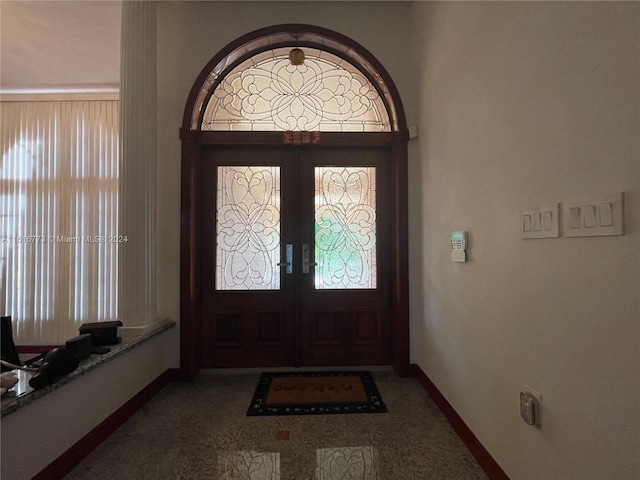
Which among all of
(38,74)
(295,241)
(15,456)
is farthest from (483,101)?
(38,74)

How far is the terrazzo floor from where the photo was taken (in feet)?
5.21

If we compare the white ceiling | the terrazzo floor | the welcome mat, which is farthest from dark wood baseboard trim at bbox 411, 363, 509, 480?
the white ceiling

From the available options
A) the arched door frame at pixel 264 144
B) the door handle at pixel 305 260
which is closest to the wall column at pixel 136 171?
the arched door frame at pixel 264 144

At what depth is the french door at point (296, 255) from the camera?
2857 millimetres

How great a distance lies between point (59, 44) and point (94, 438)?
12.0ft

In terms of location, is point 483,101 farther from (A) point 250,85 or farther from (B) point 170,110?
(B) point 170,110

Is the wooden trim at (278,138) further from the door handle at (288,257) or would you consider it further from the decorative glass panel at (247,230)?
the door handle at (288,257)

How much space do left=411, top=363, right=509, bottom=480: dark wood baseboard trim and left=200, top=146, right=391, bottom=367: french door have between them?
597 millimetres

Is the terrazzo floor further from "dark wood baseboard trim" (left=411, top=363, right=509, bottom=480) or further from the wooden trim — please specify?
the wooden trim

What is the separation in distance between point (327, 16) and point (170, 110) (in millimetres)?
1628

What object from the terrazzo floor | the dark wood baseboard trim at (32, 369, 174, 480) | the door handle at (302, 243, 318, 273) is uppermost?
the door handle at (302, 243, 318, 273)

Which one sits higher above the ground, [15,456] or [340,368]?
[15,456]

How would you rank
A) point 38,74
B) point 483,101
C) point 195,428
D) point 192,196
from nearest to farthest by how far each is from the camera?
point 483,101 → point 195,428 → point 192,196 → point 38,74

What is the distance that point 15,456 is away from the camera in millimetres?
1323
